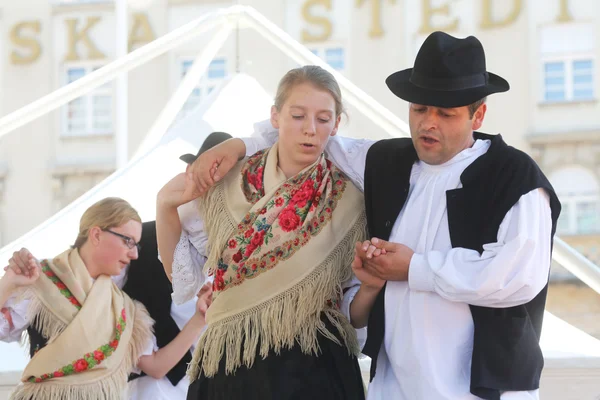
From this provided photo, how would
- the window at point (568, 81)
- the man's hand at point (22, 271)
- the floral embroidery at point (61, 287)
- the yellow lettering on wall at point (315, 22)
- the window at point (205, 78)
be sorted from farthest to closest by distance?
1. the window at point (205, 78)
2. the yellow lettering on wall at point (315, 22)
3. the window at point (568, 81)
4. the floral embroidery at point (61, 287)
5. the man's hand at point (22, 271)

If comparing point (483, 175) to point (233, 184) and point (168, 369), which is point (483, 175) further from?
point (168, 369)

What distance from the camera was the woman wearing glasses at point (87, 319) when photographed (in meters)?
3.09

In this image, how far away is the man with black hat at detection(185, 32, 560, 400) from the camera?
200cm

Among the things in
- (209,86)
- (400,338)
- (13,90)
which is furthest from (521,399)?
(13,90)

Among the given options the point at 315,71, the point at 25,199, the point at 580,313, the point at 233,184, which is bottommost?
the point at 580,313

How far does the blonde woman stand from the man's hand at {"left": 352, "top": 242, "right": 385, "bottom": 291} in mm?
52

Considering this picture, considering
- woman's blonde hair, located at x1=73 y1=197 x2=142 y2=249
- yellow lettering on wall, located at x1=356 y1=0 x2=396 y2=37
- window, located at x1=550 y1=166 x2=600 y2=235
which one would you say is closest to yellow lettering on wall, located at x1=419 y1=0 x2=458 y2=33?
yellow lettering on wall, located at x1=356 y1=0 x2=396 y2=37

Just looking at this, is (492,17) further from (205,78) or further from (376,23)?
(205,78)

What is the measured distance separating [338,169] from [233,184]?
0.24 metres

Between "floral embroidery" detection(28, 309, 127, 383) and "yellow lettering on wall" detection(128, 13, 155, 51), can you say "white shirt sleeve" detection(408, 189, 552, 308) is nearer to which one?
"floral embroidery" detection(28, 309, 127, 383)

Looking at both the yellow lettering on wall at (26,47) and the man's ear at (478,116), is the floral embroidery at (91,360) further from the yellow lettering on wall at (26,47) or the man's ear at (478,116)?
the yellow lettering on wall at (26,47)

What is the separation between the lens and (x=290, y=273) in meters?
2.21

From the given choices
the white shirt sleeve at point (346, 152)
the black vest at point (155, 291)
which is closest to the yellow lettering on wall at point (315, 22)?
the black vest at point (155, 291)

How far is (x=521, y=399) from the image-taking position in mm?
2020
